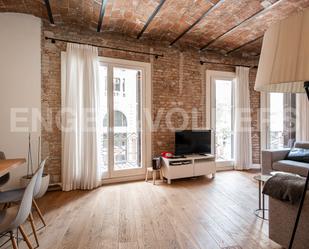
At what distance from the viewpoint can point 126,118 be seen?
13.3ft

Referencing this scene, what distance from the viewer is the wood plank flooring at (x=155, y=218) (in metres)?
2.00

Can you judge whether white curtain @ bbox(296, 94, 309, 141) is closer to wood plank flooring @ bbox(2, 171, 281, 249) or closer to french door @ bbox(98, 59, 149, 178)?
wood plank flooring @ bbox(2, 171, 281, 249)

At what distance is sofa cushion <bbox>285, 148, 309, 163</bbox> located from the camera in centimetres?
359

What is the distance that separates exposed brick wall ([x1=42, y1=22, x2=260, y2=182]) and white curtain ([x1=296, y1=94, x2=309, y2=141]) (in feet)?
3.63

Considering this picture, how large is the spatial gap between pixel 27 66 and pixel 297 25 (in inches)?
146

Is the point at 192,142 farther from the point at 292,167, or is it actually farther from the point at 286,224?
the point at 286,224

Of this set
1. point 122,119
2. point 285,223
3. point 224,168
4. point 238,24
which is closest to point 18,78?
point 122,119

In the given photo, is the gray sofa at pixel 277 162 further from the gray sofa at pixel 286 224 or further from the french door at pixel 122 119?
the french door at pixel 122 119

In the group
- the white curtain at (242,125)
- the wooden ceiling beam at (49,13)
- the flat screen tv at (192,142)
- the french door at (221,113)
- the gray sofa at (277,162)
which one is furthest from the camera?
the white curtain at (242,125)

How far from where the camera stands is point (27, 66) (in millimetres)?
3217

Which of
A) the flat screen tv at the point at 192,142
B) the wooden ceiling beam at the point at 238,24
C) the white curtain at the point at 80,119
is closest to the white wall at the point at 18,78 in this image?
the white curtain at the point at 80,119

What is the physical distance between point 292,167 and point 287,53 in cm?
338

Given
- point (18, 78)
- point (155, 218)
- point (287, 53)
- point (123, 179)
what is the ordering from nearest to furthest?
point (287, 53), point (155, 218), point (18, 78), point (123, 179)

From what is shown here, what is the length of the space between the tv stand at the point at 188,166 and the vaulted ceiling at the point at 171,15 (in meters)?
2.58
